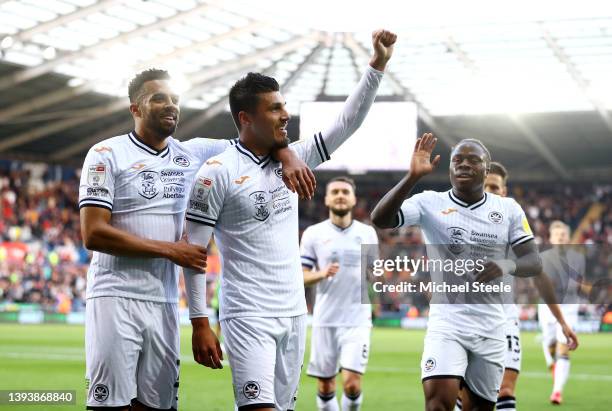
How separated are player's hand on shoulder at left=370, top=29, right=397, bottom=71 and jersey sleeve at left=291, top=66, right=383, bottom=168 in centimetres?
5

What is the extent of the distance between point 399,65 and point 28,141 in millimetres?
16319

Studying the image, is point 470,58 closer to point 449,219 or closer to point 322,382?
point 322,382

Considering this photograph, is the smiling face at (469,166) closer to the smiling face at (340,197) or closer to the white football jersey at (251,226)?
the white football jersey at (251,226)

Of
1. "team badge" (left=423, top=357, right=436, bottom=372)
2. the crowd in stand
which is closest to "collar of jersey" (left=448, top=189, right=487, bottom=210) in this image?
"team badge" (left=423, top=357, right=436, bottom=372)

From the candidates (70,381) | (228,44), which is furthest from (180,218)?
(228,44)

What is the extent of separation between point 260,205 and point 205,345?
77 centimetres

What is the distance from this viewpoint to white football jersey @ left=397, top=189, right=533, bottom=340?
6.04 metres

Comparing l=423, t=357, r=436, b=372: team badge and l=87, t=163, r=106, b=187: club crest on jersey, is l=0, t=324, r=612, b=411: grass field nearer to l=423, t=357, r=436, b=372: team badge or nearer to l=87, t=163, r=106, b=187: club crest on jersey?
l=423, t=357, r=436, b=372: team badge

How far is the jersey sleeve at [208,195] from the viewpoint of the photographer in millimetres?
4738

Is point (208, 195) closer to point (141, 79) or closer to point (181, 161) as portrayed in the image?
point (181, 161)

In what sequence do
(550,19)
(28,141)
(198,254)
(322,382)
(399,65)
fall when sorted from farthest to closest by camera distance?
(28,141) → (399,65) → (550,19) → (322,382) → (198,254)

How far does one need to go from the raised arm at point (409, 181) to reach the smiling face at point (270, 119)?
2.73 feet

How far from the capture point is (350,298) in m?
9.44

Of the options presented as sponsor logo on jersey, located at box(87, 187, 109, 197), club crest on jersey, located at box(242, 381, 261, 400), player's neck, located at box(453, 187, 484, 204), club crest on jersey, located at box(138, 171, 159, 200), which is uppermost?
player's neck, located at box(453, 187, 484, 204)
